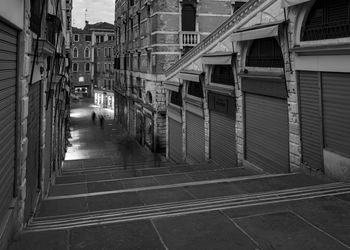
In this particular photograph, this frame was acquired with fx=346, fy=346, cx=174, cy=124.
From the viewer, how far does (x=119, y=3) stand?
40500mm

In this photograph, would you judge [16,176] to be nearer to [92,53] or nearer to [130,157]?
[130,157]

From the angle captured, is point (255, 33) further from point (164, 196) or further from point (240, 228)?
point (240, 228)

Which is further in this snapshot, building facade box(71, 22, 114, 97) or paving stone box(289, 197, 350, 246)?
building facade box(71, 22, 114, 97)

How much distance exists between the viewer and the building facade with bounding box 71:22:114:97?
6625 cm

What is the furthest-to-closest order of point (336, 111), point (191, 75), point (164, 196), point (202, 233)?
point (191, 75) → point (336, 111) → point (164, 196) → point (202, 233)

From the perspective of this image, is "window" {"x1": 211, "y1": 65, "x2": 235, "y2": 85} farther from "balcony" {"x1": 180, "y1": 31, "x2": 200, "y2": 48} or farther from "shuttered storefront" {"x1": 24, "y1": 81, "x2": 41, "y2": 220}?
"balcony" {"x1": 180, "y1": 31, "x2": 200, "y2": 48}

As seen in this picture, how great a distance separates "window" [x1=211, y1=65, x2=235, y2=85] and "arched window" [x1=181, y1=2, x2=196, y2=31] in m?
10.1

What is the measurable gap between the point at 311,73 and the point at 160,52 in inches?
645

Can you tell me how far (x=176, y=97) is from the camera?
2084 cm

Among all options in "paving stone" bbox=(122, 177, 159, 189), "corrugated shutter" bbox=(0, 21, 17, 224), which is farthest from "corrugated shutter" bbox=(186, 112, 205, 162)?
"corrugated shutter" bbox=(0, 21, 17, 224)

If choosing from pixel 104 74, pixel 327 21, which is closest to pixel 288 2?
pixel 327 21

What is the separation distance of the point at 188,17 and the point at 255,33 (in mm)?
14582

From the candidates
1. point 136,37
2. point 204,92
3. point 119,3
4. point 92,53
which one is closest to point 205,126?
point 204,92

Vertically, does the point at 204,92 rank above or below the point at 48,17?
below
